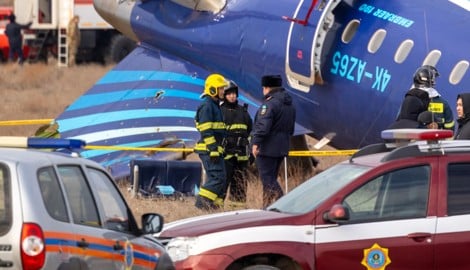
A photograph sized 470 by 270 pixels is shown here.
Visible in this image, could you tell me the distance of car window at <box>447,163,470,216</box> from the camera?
10.2 meters

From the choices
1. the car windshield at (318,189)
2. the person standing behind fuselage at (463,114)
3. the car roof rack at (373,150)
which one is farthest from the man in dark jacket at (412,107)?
the car windshield at (318,189)

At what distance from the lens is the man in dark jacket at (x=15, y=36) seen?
39.7m

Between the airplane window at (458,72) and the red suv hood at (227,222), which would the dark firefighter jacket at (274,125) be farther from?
the red suv hood at (227,222)

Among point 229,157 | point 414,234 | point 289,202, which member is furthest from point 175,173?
point 414,234

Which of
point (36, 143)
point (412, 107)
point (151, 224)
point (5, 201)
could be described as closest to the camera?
point (5, 201)

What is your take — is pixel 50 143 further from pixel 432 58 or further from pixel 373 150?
pixel 432 58

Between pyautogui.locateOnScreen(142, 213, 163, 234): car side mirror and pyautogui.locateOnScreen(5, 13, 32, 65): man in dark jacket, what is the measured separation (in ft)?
103

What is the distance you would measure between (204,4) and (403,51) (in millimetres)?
4276

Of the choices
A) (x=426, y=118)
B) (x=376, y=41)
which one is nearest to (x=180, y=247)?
(x=426, y=118)

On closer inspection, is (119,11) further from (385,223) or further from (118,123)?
(385,223)

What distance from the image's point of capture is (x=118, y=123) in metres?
19.5

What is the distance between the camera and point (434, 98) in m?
14.1

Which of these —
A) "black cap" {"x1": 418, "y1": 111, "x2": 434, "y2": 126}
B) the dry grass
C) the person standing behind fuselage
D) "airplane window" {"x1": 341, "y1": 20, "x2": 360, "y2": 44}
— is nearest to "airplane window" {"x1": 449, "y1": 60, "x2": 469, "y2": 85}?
the person standing behind fuselage

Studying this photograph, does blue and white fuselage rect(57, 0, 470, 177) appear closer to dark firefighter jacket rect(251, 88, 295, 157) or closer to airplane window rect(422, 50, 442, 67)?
airplane window rect(422, 50, 442, 67)
